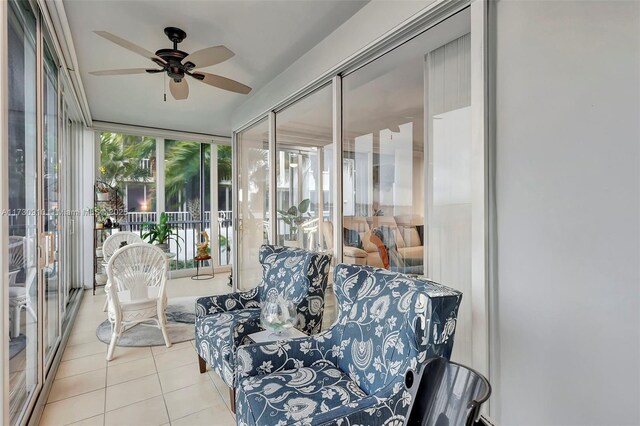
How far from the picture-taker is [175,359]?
286 cm

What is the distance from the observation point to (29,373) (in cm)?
202

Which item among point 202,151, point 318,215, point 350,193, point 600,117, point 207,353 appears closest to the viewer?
point 600,117

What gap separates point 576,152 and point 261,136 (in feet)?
11.0

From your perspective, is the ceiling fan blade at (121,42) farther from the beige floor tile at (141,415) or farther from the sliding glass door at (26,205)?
the beige floor tile at (141,415)

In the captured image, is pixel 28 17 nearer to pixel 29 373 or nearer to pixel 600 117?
pixel 29 373

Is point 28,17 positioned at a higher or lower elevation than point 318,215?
higher

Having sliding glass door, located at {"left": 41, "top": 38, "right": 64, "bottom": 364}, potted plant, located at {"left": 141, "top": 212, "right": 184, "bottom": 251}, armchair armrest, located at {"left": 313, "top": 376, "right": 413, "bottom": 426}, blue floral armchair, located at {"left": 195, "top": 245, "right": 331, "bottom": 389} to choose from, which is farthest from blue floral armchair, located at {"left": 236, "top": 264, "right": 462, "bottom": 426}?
potted plant, located at {"left": 141, "top": 212, "right": 184, "bottom": 251}

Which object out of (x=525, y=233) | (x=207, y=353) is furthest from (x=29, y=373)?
(x=525, y=233)

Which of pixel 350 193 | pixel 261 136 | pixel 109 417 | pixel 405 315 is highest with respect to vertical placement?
pixel 261 136

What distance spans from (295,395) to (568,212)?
4.54 ft

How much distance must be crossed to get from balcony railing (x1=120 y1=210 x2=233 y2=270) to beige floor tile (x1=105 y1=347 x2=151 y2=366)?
3190mm

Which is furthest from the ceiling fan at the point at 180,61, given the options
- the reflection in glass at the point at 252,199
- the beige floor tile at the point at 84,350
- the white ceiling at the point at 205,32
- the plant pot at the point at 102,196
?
the plant pot at the point at 102,196

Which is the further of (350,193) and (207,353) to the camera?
(350,193)

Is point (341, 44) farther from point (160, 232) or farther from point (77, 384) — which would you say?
point (160, 232)
